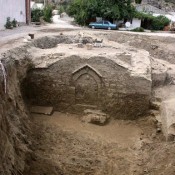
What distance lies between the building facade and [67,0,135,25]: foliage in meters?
5.23

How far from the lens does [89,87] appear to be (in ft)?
42.7

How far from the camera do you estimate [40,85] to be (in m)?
13.3

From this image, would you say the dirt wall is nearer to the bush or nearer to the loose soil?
the loose soil

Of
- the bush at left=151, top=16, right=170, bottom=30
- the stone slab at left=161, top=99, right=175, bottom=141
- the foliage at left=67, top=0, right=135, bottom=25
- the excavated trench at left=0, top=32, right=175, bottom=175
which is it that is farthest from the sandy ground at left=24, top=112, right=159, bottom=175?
the bush at left=151, top=16, right=170, bottom=30

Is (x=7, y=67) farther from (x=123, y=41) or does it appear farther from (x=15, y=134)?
(x=123, y=41)

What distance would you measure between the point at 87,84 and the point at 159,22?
18871mm

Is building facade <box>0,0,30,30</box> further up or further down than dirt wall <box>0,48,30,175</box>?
further up

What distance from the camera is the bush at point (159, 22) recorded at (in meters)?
29.3

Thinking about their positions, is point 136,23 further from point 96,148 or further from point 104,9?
point 96,148

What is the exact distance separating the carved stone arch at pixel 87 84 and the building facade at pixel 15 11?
1022 cm

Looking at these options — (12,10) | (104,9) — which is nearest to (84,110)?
(12,10)

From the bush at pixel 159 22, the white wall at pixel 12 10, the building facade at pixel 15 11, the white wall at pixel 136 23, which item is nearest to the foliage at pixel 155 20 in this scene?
the bush at pixel 159 22

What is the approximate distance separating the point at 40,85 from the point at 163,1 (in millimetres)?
34688

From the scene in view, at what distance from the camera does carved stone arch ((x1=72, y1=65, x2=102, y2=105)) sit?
42.1ft
